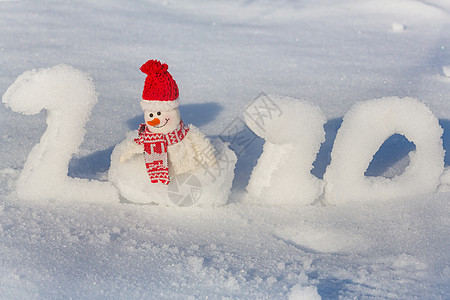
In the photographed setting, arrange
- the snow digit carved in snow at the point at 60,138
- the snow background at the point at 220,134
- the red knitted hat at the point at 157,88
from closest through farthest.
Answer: the snow background at the point at 220,134 < the red knitted hat at the point at 157,88 < the snow digit carved in snow at the point at 60,138

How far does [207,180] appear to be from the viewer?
2.01 metres

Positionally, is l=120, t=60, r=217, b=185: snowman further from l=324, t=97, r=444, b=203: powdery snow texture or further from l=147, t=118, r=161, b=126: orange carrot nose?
l=324, t=97, r=444, b=203: powdery snow texture

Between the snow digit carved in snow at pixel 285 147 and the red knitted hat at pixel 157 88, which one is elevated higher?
the red knitted hat at pixel 157 88

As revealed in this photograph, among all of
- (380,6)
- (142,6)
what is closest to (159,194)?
(142,6)

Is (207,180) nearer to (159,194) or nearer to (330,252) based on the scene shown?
(159,194)

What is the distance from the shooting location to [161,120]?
192 cm

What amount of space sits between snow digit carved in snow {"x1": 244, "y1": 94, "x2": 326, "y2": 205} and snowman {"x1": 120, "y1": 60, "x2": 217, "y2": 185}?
0.72 ft

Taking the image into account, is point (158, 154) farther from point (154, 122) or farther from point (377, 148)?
point (377, 148)

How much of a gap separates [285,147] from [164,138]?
0.46 meters

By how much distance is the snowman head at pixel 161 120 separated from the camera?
1912mm

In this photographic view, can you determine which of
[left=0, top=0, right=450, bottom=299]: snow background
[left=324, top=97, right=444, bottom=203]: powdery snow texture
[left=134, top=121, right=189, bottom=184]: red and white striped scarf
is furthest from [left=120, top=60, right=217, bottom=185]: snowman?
[left=324, top=97, right=444, bottom=203]: powdery snow texture

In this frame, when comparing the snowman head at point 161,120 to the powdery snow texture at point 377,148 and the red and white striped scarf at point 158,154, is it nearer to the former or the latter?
the red and white striped scarf at point 158,154

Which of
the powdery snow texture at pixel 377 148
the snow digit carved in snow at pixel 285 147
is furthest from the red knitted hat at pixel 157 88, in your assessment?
the powdery snow texture at pixel 377 148

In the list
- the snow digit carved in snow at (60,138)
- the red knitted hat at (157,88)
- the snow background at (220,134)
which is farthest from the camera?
the snow digit carved in snow at (60,138)
